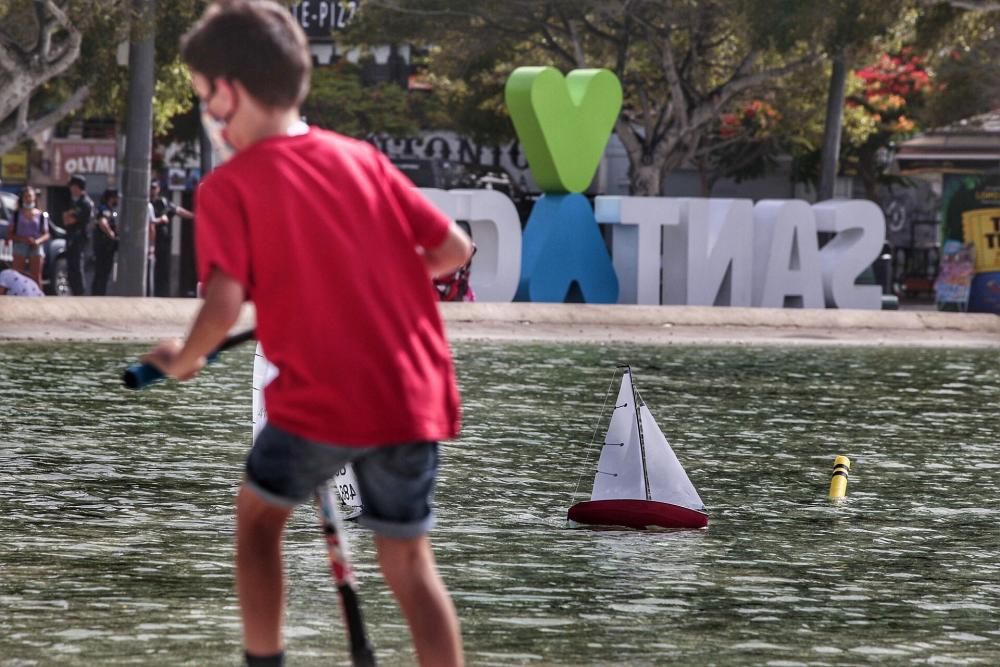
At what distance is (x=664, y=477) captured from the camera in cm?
901

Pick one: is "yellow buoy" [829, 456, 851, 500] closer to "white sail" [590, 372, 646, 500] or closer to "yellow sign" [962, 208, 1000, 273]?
"white sail" [590, 372, 646, 500]

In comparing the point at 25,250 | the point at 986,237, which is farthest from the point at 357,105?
the point at 25,250

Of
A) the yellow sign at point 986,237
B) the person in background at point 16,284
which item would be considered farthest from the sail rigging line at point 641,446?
the yellow sign at point 986,237

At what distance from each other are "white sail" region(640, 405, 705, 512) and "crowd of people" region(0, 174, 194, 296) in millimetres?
17955

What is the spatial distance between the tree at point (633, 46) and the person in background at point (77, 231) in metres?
11.4

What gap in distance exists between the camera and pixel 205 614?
6.71 metres

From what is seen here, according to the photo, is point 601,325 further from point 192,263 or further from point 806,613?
point 806,613

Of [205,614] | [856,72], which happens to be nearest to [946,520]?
[205,614]

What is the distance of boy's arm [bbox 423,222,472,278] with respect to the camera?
15.3 ft

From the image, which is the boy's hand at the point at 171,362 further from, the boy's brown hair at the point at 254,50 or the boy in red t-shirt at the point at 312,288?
the boy's brown hair at the point at 254,50

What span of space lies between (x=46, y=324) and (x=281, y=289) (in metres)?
19.2

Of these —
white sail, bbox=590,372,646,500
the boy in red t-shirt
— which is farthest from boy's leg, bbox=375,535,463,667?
white sail, bbox=590,372,646,500

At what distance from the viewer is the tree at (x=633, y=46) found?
38000mm

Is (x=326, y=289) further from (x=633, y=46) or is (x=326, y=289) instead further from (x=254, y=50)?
(x=633, y=46)
